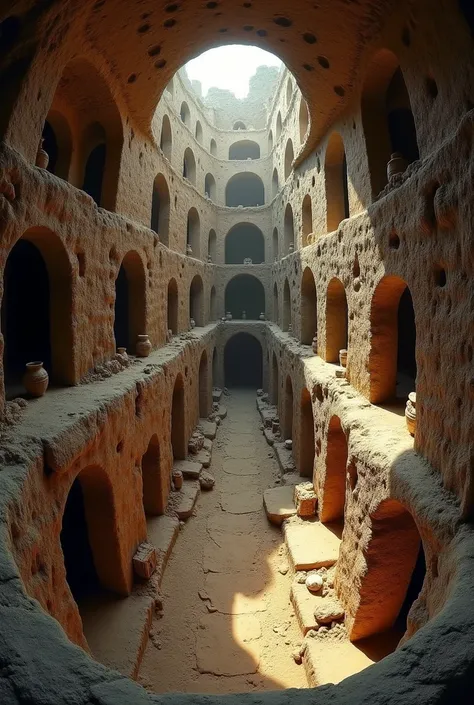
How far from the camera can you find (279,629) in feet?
22.1

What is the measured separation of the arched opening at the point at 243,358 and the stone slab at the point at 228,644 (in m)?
17.0

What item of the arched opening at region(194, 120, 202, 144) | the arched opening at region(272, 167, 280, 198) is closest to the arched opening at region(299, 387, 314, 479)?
the arched opening at region(272, 167, 280, 198)

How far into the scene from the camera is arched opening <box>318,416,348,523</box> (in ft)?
26.9

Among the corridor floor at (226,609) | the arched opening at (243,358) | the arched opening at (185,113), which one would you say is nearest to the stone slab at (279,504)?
the corridor floor at (226,609)

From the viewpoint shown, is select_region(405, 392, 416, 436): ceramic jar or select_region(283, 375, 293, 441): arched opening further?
select_region(283, 375, 293, 441): arched opening

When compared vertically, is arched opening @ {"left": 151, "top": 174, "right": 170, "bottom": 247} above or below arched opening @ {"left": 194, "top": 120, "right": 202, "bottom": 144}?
below

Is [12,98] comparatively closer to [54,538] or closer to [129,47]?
[129,47]

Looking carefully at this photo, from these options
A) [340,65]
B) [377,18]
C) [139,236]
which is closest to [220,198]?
[139,236]

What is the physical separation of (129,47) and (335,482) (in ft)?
27.8

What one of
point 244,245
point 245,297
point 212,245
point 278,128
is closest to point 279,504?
point 212,245

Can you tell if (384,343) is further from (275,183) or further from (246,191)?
(246,191)

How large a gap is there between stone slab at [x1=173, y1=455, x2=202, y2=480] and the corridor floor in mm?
566

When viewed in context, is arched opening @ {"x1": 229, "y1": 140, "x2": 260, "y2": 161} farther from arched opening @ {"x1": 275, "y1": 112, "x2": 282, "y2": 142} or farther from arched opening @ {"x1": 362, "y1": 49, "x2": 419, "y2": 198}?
arched opening @ {"x1": 362, "y1": 49, "x2": 419, "y2": 198}

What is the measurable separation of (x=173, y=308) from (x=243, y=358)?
9.98m
